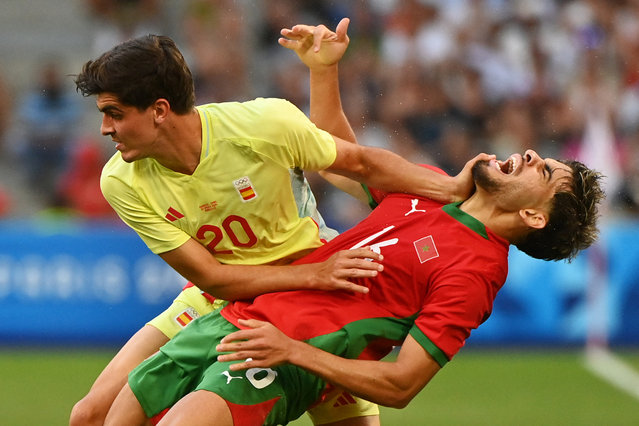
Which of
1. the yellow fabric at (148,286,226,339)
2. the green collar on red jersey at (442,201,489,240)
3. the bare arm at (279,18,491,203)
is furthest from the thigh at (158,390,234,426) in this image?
the green collar on red jersey at (442,201,489,240)

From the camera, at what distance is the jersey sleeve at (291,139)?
16.9ft

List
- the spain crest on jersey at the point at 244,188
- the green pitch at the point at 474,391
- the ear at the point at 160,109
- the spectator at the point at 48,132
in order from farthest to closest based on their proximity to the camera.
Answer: the spectator at the point at 48,132 → the green pitch at the point at 474,391 → the spain crest on jersey at the point at 244,188 → the ear at the point at 160,109

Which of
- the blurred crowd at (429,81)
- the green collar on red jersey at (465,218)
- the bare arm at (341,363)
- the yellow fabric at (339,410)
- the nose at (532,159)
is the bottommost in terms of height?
the blurred crowd at (429,81)

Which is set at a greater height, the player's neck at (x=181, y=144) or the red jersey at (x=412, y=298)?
the player's neck at (x=181, y=144)

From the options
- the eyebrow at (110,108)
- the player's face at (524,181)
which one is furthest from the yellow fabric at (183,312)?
the player's face at (524,181)

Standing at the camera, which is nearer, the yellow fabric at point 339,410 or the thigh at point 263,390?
the thigh at point 263,390

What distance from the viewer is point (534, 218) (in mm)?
5207

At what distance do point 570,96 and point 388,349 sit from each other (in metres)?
7.60

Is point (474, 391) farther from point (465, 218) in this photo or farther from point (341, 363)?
point (341, 363)

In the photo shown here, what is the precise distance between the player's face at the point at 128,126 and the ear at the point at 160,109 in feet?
0.06

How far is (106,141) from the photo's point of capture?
505 inches

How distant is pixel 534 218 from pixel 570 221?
17 centimetres

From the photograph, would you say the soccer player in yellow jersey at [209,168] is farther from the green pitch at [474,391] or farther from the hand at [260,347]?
the green pitch at [474,391]

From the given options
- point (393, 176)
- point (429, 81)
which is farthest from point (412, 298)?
point (429, 81)
